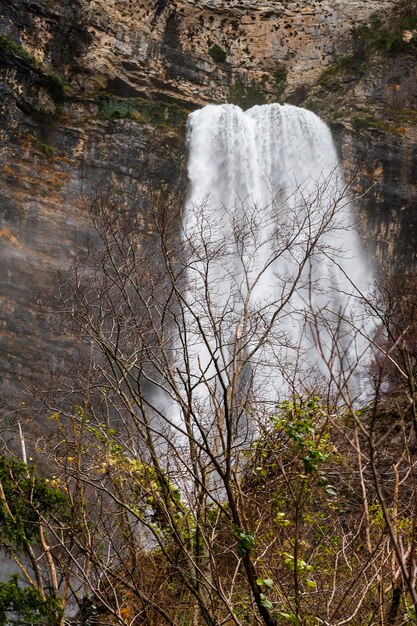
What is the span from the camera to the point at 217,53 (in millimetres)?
26078

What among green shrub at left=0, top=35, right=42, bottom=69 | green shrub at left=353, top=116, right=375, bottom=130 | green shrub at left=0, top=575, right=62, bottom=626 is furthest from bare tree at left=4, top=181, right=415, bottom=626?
green shrub at left=353, top=116, right=375, bottom=130

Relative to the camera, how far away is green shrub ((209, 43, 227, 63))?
26.0 metres

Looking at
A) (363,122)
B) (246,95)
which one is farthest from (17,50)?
(363,122)

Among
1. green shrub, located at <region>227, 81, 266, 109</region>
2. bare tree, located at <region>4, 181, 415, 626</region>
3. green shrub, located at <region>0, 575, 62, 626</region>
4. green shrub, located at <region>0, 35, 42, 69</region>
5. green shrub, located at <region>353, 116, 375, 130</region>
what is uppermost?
green shrub, located at <region>227, 81, 266, 109</region>

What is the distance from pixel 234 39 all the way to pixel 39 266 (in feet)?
50.1

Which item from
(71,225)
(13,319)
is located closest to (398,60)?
(71,225)

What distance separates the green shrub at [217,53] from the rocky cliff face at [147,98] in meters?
0.06

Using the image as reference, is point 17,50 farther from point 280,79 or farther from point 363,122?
point 363,122

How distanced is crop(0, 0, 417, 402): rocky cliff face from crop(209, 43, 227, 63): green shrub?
61 mm

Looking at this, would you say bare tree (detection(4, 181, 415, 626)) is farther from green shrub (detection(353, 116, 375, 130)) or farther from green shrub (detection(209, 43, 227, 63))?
green shrub (detection(209, 43, 227, 63))

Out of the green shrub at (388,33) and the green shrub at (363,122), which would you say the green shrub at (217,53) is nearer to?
the green shrub at (388,33)

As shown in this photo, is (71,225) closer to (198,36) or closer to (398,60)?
(198,36)

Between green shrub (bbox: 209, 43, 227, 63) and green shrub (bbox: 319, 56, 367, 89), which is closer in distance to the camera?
green shrub (bbox: 319, 56, 367, 89)

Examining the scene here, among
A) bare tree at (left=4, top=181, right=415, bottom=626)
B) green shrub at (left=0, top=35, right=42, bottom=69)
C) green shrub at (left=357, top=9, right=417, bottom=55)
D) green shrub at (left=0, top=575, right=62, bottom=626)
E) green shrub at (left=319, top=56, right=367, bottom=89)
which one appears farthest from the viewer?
green shrub at (left=319, top=56, right=367, bottom=89)
